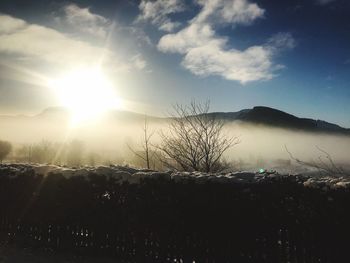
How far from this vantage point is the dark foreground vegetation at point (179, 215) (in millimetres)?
7281

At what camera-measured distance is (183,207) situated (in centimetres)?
859

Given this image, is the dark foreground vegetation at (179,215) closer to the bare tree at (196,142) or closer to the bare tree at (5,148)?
the bare tree at (196,142)

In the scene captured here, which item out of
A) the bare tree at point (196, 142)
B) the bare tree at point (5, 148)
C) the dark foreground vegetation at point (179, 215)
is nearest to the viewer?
the dark foreground vegetation at point (179, 215)

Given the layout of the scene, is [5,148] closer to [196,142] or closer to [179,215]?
[196,142]

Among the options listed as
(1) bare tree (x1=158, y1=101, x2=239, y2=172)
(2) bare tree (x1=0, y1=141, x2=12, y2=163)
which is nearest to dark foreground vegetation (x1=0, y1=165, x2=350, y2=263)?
(1) bare tree (x1=158, y1=101, x2=239, y2=172)

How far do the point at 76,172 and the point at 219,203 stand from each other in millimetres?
3937

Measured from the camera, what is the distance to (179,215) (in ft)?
28.4

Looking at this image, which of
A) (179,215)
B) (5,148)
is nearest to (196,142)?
(179,215)

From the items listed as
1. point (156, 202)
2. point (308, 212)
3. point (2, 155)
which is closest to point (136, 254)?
point (156, 202)

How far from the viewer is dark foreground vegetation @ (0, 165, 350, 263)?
7281mm

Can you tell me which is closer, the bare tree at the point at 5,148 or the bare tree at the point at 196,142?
the bare tree at the point at 196,142

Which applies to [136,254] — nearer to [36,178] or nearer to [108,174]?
[108,174]

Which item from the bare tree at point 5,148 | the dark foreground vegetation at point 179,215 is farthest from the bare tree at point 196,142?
the bare tree at point 5,148

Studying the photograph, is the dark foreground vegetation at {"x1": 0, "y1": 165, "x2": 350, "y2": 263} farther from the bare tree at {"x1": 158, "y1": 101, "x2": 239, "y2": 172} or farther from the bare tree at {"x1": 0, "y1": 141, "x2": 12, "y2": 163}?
the bare tree at {"x1": 0, "y1": 141, "x2": 12, "y2": 163}
